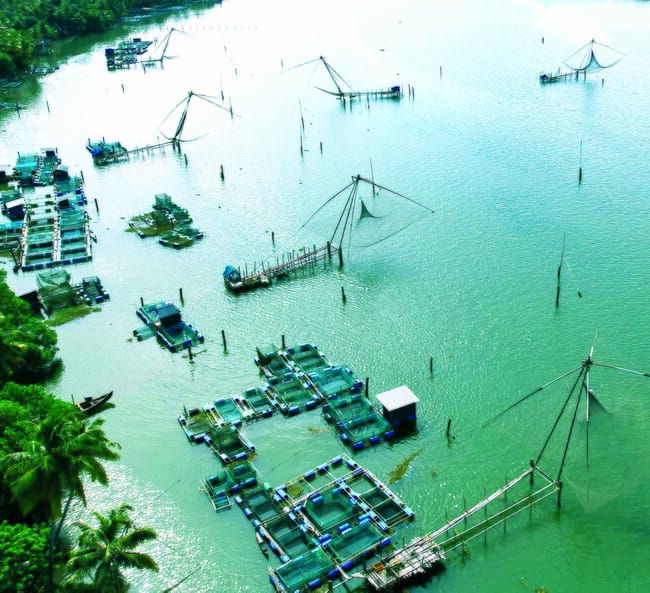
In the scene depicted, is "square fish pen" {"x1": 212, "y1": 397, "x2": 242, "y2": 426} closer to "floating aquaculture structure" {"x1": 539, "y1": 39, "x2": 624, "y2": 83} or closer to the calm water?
the calm water

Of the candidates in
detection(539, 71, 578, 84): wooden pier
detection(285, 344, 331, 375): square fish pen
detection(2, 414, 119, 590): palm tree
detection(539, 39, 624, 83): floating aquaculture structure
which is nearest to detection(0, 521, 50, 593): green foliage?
detection(2, 414, 119, 590): palm tree

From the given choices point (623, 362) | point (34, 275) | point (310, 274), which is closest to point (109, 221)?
point (34, 275)

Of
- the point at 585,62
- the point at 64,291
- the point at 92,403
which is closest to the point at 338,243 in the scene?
the point at 64,291

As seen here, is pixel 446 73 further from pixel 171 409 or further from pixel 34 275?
pixel 171 409

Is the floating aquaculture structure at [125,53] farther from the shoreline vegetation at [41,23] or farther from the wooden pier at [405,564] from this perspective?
the wooden pier at [405,564]

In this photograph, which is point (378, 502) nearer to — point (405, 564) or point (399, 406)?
point (405, 564)

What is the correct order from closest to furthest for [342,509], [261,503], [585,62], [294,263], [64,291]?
1. [342,509]
2. [261,503]
3. [64,291]
4. [294,263]
5. [585,62]

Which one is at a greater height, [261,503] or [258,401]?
[258,401]
